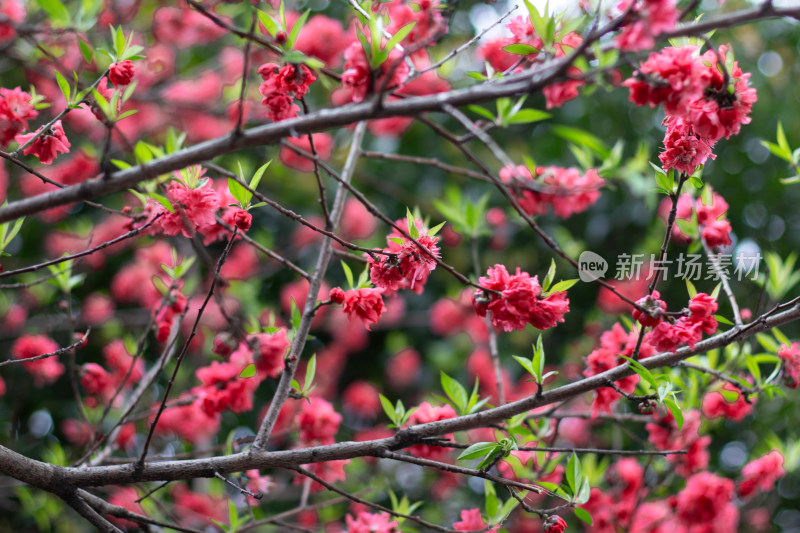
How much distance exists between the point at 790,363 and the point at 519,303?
84 centimetres

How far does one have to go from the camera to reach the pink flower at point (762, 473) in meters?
2.20

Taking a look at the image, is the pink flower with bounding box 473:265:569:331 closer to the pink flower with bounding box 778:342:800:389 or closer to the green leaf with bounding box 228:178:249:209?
the green leaf with bounding box 228:178:249:209

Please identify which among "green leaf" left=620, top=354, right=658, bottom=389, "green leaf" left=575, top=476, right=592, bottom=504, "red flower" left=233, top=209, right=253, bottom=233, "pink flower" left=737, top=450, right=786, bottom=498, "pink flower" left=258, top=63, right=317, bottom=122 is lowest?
"pink flower" left=737, top=450, right=786, bottom=498

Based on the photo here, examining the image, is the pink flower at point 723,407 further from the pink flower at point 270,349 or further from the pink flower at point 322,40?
the pink flower at point 322,40

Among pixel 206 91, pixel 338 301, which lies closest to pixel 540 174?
pixel 338 301

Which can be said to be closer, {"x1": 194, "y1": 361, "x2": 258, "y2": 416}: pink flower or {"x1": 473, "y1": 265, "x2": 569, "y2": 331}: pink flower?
{"x1": 473, "y1": 265, "x2": 569, "y2": 331}: pink flower

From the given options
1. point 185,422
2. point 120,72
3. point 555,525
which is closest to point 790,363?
point 555,525

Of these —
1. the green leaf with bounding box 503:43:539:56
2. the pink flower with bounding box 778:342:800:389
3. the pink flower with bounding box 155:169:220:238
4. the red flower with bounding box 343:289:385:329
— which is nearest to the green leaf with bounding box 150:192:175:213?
the pink flower with bounding box 155:169:220:238

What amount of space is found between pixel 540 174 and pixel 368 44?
110 cm

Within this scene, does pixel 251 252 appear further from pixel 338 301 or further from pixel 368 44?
pixel 368 44

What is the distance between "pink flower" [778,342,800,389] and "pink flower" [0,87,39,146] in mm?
2042

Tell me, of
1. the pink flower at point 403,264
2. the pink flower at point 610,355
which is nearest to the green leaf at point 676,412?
the pink flower at point 610,355

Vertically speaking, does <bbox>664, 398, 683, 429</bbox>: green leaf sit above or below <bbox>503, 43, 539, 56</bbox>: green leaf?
below

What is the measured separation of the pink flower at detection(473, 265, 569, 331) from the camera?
4.38 ft
